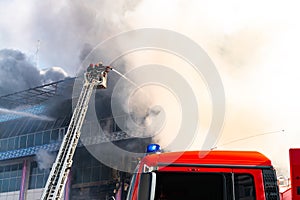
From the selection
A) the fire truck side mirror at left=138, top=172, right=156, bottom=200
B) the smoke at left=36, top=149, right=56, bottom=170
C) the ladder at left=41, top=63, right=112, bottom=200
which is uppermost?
the smoke at left=36, top=149, right=56, bottom=170

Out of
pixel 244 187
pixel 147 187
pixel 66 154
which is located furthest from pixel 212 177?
pixel 66 154

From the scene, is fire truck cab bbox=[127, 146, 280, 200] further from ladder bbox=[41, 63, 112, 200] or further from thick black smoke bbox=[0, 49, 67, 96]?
thick black smoke bbox=[0, 49, 67, 96]

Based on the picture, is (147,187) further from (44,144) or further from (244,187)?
(44,144)

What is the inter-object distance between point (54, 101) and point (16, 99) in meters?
2.16

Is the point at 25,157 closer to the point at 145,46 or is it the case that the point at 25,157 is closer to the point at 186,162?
the point at 145,46

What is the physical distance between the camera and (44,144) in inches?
830

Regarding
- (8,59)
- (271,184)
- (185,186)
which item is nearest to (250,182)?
(271,184)

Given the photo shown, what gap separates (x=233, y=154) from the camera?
13.1 ft

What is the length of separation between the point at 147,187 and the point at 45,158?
58.4ft

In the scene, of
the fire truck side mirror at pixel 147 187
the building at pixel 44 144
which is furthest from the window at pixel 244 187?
the building at pixel 44 144

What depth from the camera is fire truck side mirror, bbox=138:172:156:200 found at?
12.0 feet

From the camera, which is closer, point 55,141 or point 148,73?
point 148,73

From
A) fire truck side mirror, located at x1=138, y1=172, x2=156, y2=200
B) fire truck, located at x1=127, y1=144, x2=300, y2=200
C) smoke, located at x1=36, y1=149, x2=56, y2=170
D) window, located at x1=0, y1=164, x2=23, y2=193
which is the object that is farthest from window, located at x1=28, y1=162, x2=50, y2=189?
fire truck side mirror, located at x1=138, y1=172, x2=156, y2=200

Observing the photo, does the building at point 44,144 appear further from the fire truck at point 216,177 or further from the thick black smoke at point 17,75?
the fire truck at point 216,177
